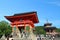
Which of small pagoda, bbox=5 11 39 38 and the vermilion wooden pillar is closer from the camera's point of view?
small pagoda, bbox=5 11 39 38

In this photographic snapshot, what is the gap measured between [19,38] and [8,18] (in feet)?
50.8

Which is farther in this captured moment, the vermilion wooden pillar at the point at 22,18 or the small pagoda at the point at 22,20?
the vermilion wooden pillar at the point at 22,18

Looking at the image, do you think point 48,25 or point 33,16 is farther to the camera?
point 48,25

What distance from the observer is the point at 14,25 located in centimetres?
4084

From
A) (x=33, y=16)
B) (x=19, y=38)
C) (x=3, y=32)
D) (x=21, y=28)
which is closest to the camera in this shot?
(x=19, y=38)

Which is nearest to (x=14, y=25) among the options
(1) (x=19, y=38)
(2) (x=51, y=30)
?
(1) (x=19, y=38)

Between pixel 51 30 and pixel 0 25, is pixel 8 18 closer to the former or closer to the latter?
pixel 0 25

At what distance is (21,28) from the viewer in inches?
1682

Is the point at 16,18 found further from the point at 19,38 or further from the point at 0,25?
the point at 19,38

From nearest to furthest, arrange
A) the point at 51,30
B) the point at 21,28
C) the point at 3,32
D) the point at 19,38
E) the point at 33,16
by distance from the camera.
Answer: the point at 19,38
the point at 3,32
the point at 33,16
the point at 21,28
the point at 51,30

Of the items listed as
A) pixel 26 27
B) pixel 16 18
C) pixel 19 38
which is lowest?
pixel 19 38

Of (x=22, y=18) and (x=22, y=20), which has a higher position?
(x=22, y=18)

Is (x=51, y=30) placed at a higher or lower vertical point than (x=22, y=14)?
lower

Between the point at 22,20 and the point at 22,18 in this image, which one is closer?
the point at 22,18
